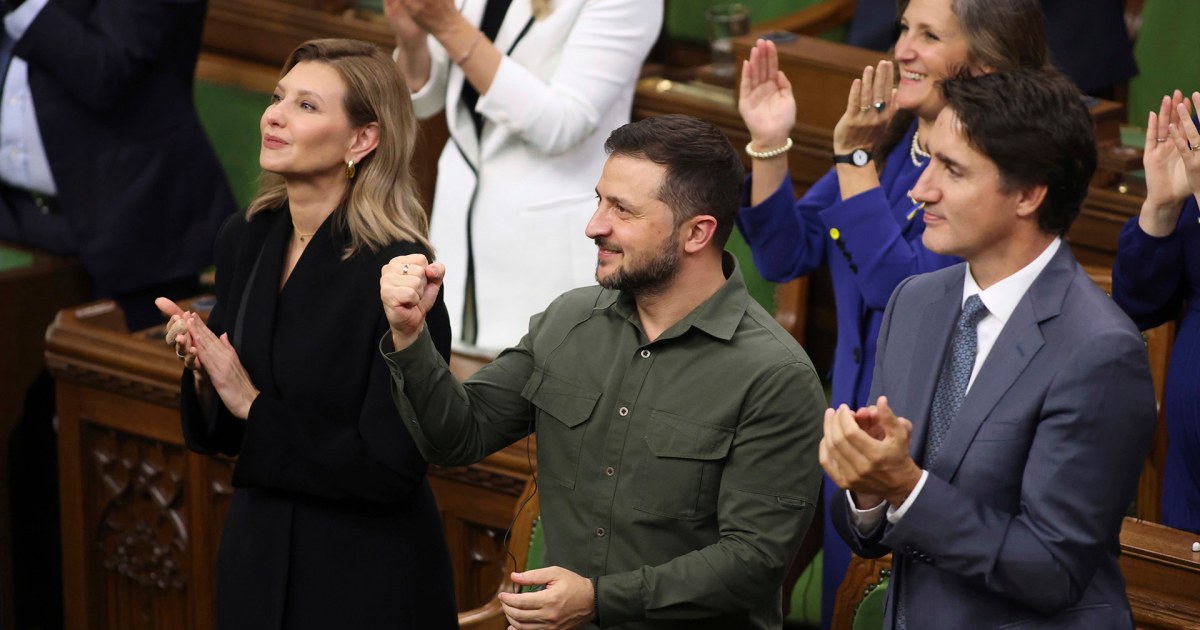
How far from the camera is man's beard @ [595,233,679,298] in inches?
78.5

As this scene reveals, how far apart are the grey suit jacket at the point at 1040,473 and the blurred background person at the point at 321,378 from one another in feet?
2.73

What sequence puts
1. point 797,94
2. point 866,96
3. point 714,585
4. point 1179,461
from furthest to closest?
point 797,94 < point 866,96 < point 1179,461 < point 714,585

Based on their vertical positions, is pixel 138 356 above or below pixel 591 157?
below

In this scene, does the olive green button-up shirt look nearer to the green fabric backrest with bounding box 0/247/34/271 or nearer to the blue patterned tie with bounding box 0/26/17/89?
the green fabric backrest with bounding box 0/247/34/271

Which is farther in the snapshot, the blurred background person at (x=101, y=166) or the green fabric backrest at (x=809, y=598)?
the blurred background person at (x=101, y=166)

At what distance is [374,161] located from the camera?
95.0 inches

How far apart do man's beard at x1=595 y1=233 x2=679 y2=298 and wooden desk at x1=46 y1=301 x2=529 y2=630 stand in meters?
1.49

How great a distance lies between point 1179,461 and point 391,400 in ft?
4.03

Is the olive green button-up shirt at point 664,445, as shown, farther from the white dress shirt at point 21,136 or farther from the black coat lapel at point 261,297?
the white dress shirt at point 21,136

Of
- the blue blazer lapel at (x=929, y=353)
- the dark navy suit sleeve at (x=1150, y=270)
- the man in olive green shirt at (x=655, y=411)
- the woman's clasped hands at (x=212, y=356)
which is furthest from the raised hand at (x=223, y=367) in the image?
the dark navy suit sleeve at (x=1150, y=270)

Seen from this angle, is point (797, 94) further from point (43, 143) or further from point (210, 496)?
point (43, 143)

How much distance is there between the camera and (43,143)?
12.5ft

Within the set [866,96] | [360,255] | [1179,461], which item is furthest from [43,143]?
[1179,461]

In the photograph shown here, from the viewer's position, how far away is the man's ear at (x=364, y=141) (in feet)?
7.91
